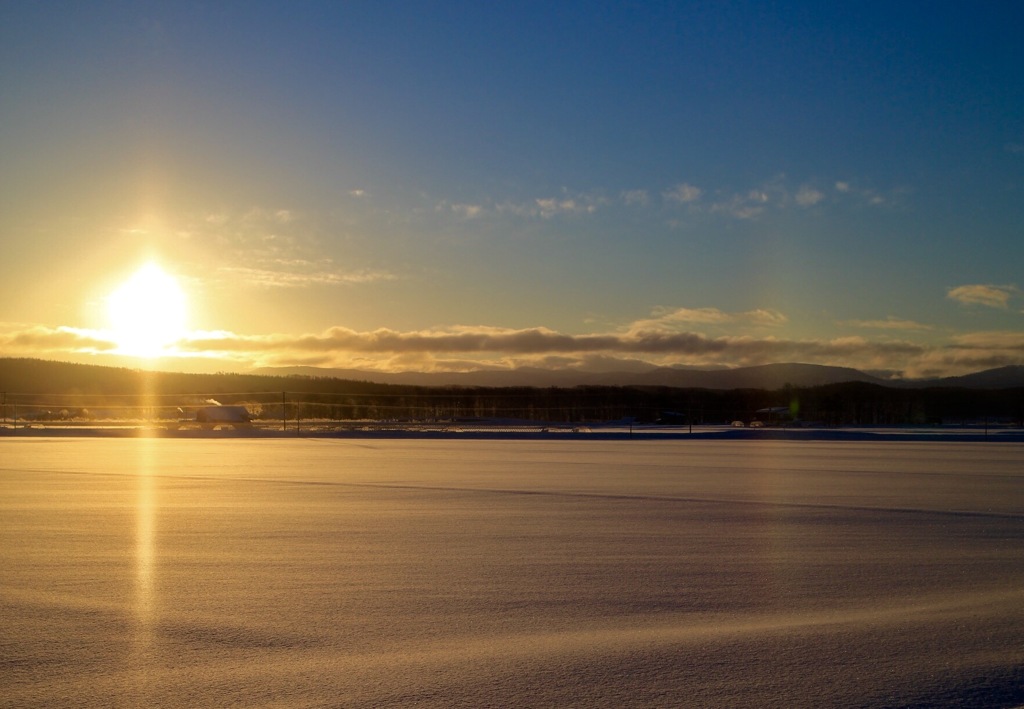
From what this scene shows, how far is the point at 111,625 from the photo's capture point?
171 inches

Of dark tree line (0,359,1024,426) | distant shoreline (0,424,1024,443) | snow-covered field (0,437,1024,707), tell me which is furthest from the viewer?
dark tree line (0,359,1024,426)

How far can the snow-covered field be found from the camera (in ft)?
11.6

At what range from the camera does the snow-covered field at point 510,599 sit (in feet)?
11.6

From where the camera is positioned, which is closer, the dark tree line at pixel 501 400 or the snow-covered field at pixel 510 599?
the snow-covered field at pixel 510 599

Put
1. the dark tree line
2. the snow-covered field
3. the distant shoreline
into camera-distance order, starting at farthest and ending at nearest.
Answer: the dark tree line → the distant shoreline → the snow-covered field

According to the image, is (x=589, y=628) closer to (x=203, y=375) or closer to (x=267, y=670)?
(x=267, y=670)

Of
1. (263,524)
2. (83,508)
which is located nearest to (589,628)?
(263,524)

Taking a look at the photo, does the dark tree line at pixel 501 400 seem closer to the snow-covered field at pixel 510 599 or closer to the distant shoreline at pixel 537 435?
the distant shoreline at pixel 537 435

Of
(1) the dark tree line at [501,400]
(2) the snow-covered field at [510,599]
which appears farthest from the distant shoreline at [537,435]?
(2) the snow-covered field at [510,599]

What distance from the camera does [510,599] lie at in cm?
492

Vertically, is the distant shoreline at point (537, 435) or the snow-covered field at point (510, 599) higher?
the snow-covered field at point (510, 599)

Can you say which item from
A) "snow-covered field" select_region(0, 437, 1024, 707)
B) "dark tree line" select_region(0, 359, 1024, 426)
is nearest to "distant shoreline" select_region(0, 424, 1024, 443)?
"dark tree line" select_region(0, 359, 1024, 426)

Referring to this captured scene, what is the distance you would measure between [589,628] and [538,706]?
1.06 m

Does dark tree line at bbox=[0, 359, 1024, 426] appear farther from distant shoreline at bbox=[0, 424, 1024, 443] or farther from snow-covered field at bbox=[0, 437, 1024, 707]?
snow-covered field at bbox=[0, 437, 1024, 707]
